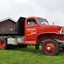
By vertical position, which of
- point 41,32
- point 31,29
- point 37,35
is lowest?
point 37,35

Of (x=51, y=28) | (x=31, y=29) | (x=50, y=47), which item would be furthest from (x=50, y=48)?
(x=31, y=29)

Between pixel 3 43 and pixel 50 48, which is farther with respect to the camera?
pixel 3 43

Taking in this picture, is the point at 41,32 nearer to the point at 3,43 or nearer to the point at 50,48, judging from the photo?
the point at 50,48

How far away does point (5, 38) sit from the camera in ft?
58.7

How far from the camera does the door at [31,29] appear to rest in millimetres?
16253

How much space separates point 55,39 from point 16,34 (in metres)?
3.24

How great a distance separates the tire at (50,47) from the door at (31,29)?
3.79 ft

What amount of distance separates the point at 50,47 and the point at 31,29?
194 centimetres

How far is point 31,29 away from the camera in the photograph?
1641 cm

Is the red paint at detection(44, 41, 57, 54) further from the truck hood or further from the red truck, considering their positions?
the truck hood

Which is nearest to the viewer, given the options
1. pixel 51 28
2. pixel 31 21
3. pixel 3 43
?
pixel 51 28

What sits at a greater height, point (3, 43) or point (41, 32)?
point (41, 32)

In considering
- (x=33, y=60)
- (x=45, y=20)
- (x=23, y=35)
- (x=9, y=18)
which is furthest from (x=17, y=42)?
(x=9, y=18)

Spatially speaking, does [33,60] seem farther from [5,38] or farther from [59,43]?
[5,38]
